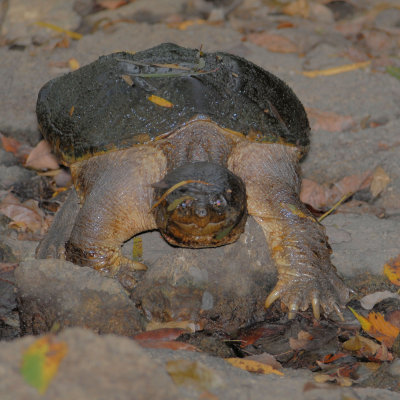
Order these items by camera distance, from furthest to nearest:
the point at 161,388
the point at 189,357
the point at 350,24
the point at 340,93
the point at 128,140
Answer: the point at 350,24 < the point at 340,93 < the point at 128,140 < the point at 189,357 < the point at 161,388

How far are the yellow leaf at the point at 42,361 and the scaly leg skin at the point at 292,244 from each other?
5.57ft

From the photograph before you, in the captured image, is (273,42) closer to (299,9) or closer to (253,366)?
(299,9)

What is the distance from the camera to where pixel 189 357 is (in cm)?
252

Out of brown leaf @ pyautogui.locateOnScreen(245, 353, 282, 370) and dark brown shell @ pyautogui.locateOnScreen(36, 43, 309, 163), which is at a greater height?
dark brown shell @ pyautogui.locateOnScreen(36, 43, 309, 163)

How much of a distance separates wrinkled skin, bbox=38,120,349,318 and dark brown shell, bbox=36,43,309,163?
104 millimetres

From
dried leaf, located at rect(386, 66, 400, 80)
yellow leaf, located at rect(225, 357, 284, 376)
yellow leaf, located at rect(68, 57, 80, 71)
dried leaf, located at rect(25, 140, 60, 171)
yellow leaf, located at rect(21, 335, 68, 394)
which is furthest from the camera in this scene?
yellow leaf, located at rect(68, 57, 80, 71)

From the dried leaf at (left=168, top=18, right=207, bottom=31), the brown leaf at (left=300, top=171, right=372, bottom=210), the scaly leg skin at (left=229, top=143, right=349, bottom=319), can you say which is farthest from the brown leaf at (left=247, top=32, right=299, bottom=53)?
the scaly leg skin at (left=229, top=143, right=349, bottom=319)

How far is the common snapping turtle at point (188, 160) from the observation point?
3.32m

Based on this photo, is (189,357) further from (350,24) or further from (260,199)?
(350,24)

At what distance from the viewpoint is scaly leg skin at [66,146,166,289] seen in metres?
3.49

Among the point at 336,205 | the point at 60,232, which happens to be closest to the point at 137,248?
the point at 60,232

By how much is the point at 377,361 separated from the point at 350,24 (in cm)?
474

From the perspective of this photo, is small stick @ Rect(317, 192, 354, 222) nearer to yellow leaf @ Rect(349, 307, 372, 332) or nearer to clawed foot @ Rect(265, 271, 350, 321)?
clawed foot @ Rect(265, 271, 350, 321)

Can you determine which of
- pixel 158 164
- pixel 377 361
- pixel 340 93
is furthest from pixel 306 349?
pixel 340 93
